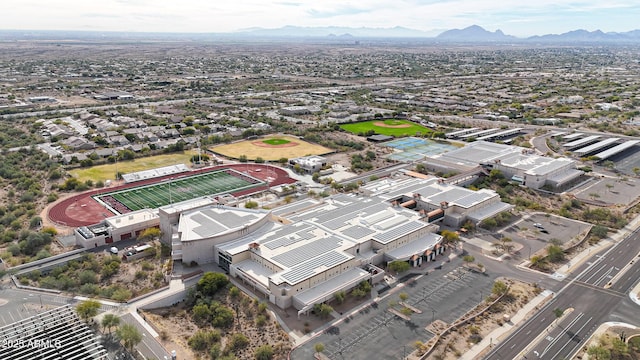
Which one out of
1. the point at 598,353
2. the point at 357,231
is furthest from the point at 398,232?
the point at 598,353

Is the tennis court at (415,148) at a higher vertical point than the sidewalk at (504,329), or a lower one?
higher

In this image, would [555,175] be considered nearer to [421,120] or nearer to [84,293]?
[421,120]

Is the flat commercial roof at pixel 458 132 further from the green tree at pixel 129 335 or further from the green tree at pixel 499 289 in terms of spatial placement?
the green tree at pixel 129 335

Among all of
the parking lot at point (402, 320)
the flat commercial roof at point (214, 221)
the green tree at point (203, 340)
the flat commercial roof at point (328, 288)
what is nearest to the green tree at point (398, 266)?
the parking lot at point (402, 320)

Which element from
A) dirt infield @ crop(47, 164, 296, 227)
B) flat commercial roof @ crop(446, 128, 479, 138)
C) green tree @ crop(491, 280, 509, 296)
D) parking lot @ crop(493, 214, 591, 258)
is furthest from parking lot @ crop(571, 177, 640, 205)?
dirt infield @ crop(47, 164, 296, 227)

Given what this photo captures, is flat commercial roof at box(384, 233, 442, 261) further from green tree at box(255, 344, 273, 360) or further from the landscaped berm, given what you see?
the landscaped berm

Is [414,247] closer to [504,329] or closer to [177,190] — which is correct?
[504,329]
